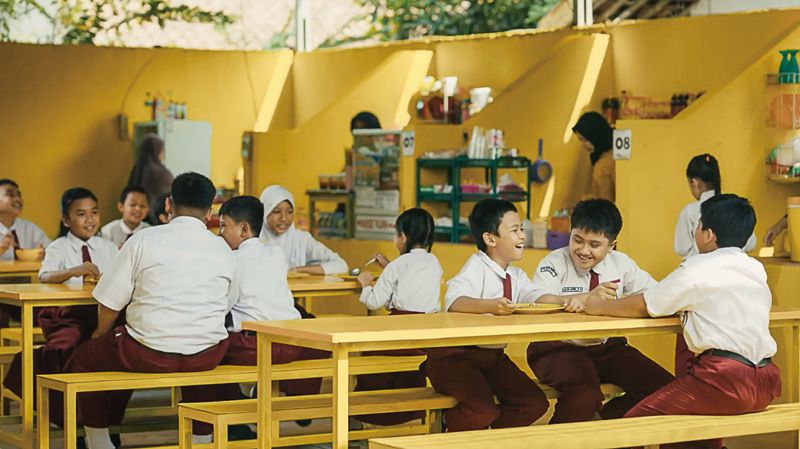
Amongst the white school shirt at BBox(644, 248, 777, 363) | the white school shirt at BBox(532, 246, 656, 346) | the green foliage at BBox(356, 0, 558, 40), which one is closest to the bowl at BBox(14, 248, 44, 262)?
the white school shirt at BBox(532, 246, 656, 346)

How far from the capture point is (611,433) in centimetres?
456

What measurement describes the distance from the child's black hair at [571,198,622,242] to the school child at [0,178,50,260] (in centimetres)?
404

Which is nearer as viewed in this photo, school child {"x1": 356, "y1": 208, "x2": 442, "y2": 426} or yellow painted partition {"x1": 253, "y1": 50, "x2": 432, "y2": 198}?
school child {"x1": 356, "y1": 208, "x2": 442, "y2": 426}

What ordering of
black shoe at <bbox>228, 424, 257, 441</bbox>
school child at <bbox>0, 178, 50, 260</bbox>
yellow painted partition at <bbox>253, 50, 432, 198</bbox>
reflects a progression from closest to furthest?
1. black shoe at <bbox>228, 424, 257, 441</bbox>
2. school child at <bbox>0, 178, 50, 260</bbox>
3. yellow painted partition at <bbox>253, 50, 432, 198</bbox>

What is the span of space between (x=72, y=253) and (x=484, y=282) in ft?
7.84

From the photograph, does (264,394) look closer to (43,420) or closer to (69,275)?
(43,420)

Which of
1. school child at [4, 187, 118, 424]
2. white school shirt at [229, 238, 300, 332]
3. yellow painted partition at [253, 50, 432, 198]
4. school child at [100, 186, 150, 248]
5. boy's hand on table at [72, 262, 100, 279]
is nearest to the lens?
white school shirt at [229, 238, 300, 332]

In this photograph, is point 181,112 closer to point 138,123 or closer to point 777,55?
point 138,123

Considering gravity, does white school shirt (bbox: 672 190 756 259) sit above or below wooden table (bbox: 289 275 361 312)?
above

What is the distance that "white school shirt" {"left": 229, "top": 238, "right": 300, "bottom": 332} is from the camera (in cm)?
616

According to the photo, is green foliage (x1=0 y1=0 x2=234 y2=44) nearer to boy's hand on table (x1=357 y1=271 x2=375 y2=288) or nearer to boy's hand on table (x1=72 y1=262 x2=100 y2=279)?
boy's hand on table (x1=72 y1=262 x2=100 y2=279)

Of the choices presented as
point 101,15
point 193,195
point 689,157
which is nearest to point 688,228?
point 689,157

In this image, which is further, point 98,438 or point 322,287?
point 322,287

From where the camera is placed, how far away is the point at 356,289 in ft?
22.6
